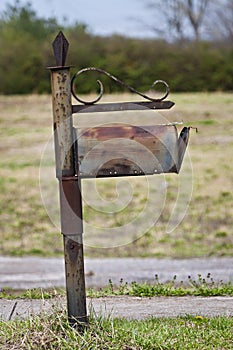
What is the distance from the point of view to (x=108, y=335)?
14.0 ft

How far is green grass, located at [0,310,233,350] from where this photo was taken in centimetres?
416

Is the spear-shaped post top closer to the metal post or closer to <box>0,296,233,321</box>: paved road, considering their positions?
the metal post

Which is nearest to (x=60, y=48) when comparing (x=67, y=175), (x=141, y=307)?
(x=67, y=175)

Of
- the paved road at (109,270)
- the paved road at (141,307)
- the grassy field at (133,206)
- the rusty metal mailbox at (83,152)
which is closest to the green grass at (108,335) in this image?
the rusty metal mailbox at (83,152)

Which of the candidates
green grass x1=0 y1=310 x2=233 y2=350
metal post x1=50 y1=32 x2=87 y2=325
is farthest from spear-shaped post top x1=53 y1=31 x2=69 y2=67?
green grass x1=0 y1=310 x2=233 y2=350

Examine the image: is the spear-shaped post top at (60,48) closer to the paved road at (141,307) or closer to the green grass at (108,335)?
the green grass at (108,335)

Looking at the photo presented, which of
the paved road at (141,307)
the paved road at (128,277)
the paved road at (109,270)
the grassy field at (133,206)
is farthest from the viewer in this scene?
the grassy field at (133,206)

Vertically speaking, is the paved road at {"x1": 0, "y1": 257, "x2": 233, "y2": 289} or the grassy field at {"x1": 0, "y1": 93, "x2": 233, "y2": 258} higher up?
the grassy field at {"x1": 0, "y1": 93, "x2": 233, "y2": 258}

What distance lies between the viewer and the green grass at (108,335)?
4156 mm

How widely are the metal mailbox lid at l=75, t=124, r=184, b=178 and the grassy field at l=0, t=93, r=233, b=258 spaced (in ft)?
6.30

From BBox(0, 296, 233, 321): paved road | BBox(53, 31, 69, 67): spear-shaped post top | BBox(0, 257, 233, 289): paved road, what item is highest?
BBox(53, 31, 69, 67): spear-shaped post top

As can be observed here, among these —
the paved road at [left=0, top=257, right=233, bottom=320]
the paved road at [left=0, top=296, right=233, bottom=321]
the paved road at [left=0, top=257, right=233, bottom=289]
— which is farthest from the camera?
the paved road at [left=0, top=257, right=233, bottom=289]

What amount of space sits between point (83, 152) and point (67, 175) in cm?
16

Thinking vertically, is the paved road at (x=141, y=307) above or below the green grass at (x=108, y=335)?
below
